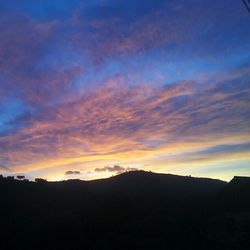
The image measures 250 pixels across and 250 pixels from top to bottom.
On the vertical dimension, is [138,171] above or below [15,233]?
above

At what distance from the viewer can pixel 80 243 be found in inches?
1769

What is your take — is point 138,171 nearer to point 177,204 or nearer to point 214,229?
point 177,204

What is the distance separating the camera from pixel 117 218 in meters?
54.8

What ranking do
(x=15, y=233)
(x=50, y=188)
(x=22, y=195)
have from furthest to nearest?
(x=50, y=188) → (x=22, y=195) → (x=15, y=233)

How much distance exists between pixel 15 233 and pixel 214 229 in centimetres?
2336

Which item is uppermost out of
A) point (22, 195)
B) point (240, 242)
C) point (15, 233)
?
point (22, 195)

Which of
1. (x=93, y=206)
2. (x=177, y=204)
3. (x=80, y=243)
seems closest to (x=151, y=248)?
(x=80, y=243)

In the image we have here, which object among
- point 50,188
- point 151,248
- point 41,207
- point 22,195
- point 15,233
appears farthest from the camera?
point 50,188

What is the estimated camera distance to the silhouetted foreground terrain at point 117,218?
46469mm

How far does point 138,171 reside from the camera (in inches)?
3570

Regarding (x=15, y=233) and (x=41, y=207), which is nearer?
(x=15, y=233)

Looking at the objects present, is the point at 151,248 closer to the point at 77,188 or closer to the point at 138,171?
the point at 77,188

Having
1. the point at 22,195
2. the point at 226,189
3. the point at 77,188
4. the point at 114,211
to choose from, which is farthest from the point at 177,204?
the point at 22,195

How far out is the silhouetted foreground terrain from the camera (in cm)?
4647
